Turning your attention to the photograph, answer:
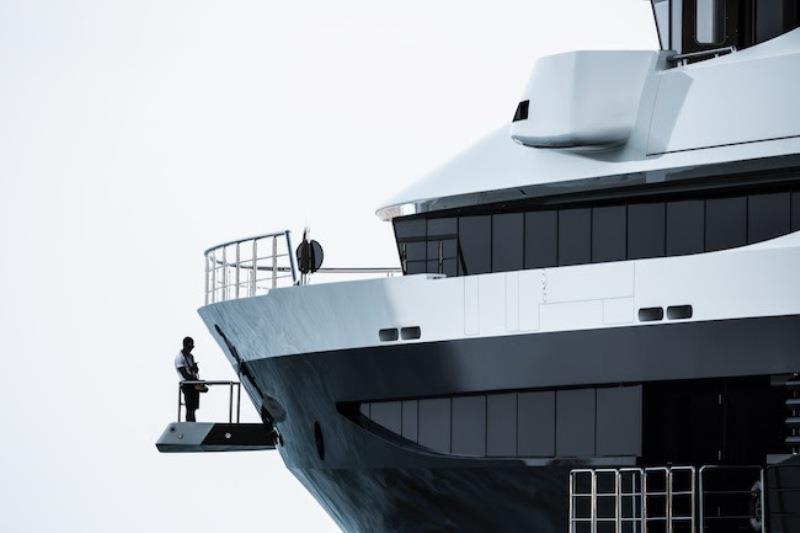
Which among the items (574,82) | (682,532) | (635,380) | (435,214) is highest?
(574,82)

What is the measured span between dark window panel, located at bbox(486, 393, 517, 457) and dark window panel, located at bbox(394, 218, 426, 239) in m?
2.99

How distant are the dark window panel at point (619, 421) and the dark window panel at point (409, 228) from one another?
4155 mm

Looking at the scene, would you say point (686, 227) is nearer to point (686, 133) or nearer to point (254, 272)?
point (686, 133)

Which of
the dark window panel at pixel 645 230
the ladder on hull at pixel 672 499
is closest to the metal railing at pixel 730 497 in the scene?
the ladder on hull at pixel 672 499

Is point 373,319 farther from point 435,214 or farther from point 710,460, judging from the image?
point 710,460

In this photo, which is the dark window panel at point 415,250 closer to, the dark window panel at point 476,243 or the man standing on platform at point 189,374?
the dark window panel at point 476,243

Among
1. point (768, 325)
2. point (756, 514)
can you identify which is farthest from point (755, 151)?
point (756, 514)

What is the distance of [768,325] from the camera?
68.0ft

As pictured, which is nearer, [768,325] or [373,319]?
[768,325]

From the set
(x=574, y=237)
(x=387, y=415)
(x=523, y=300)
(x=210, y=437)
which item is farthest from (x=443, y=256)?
(x=210, y=437)

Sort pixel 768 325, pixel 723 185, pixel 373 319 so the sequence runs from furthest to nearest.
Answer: pixel 373 319
pixel 723 185
pixel 768 325

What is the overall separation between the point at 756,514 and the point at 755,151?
4.10 m

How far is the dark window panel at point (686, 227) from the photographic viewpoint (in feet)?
74.2

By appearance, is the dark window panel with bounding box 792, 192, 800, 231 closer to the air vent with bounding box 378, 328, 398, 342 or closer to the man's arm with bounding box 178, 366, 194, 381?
the air vent with bounding box 378, 328, 398, 342
